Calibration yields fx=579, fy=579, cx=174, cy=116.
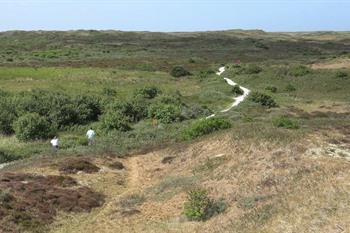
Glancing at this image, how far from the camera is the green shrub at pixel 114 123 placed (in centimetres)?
4794

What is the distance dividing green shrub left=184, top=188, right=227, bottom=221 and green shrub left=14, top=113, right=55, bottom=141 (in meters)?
25.7

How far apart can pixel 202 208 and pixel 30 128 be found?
86.9 ft

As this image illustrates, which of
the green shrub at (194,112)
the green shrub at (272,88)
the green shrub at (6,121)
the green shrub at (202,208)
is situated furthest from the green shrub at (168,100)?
the green shrub at (202,208)

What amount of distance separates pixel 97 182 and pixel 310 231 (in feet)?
53.6

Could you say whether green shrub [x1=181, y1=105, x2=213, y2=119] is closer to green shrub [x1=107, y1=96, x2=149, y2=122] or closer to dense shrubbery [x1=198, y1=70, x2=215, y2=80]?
green shrub [x1=107, y1=96, x2=149, y2=122]

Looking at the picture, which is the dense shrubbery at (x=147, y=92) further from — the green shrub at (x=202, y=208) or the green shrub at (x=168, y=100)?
the green shrub at (x=202, y=208)

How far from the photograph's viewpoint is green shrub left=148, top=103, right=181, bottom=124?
5144cm

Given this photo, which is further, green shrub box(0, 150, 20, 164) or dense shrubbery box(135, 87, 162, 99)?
dense shrubbery box(135, 87, 162, 99)

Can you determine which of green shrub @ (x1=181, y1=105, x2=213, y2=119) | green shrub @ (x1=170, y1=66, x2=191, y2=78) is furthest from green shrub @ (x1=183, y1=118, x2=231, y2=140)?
green shrub @ (x1=170, y1=66, x2=191, y2=78)

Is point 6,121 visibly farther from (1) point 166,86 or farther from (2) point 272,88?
(2) point 272,88

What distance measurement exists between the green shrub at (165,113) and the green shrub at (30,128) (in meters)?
10.6

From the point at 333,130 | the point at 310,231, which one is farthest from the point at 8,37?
the point at 310,231

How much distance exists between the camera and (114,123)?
47938 millimetres

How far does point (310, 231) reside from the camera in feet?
52.2
